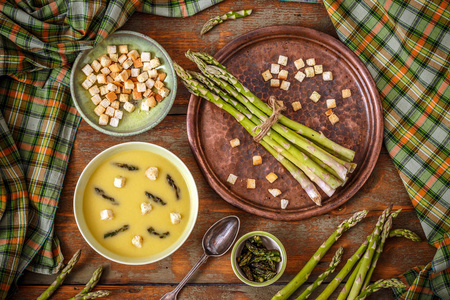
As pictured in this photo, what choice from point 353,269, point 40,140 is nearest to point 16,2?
point 40,140

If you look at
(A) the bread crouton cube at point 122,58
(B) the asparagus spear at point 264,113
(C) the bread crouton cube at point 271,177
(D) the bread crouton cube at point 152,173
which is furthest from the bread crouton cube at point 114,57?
(C) the bread crouton cube at point 271,177

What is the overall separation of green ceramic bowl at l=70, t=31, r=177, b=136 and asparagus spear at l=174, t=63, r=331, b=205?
6 cm

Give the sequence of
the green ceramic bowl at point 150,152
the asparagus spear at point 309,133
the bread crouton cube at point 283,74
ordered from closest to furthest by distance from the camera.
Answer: the green ceramic bowl at point 150,152, the asparagus spear at point 309,133, the bread crouton cube at point 283,74

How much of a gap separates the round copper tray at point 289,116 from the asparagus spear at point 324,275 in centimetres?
22

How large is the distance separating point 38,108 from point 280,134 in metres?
1.16

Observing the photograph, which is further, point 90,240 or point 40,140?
point 40,140

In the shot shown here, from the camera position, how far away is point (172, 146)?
1783 mm

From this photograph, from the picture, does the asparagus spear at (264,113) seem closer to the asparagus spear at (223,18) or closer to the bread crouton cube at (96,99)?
the asparagus spear at (223,18)

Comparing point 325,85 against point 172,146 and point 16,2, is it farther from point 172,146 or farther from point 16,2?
point 16,2

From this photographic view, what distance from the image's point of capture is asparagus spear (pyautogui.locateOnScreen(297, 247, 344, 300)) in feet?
5.58

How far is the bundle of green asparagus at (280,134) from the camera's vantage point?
165 cm

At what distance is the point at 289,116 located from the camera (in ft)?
5.82

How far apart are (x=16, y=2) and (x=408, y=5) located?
1815 mm

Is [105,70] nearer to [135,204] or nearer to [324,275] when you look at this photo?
[135,204]
